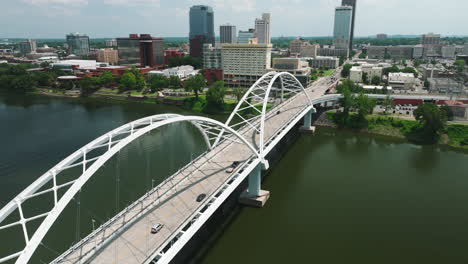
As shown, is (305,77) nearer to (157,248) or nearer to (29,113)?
(29,113)

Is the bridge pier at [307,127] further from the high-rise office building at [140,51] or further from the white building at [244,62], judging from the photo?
the high-rise office building at [140,51]

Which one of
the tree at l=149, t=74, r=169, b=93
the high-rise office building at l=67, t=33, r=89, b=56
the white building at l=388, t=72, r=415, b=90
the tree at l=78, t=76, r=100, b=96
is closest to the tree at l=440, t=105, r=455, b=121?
the white building at l=388, t=72, r=415, b=90

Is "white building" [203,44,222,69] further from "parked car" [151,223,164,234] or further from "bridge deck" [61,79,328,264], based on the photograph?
"parked car" [151,223,164,234]

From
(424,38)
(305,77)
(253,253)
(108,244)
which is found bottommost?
(253,253)

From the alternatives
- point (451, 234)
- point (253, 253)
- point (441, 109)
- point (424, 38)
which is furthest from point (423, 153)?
point (424, 38)

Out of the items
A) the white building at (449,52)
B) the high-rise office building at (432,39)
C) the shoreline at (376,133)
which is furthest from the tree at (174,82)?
the high-rise office building at (432,39)
